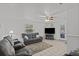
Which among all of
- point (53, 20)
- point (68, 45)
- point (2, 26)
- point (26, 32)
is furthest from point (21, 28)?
point (68, 45)

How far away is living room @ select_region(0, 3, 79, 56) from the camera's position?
2.32 m

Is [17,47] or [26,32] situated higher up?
[26,32]

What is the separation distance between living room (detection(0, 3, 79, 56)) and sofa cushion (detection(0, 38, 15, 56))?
0.06 m

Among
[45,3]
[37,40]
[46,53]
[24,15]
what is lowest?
[46,53]

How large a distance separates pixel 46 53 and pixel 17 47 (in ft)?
1.44

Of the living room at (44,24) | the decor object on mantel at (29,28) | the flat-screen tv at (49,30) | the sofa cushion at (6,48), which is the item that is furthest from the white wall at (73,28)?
the sofa cushion at (6,48)

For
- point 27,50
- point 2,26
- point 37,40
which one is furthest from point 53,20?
point 2,26

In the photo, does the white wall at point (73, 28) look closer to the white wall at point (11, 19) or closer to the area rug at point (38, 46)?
the area rug at point (38, 46)

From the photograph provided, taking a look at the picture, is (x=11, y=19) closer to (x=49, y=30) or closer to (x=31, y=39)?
(x=31, y=39)

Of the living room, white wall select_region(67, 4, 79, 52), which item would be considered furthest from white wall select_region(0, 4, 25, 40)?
white wall select_region(67, 4, 79, 52)

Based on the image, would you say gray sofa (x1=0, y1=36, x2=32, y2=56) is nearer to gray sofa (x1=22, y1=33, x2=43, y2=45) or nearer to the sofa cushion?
the sofa cushion

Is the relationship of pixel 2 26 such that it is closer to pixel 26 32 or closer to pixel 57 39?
pixel 26 32

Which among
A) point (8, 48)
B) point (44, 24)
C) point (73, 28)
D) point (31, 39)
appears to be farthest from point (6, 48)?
point (73, 28)

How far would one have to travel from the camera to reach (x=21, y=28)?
7.70ft
